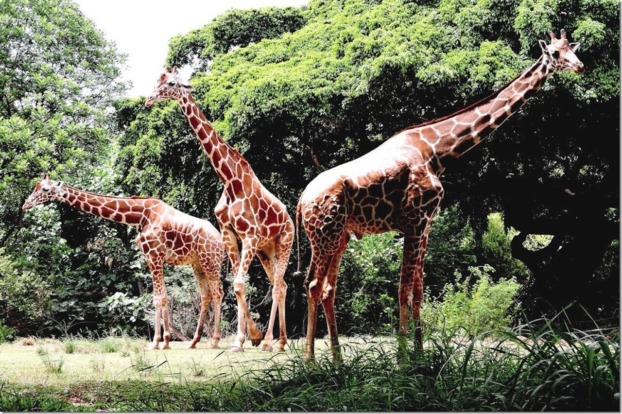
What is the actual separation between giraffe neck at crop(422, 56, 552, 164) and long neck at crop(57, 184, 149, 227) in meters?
3.96

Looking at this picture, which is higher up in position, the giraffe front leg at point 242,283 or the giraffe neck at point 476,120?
the giraffe neck at point 476,120

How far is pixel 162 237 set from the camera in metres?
8.90

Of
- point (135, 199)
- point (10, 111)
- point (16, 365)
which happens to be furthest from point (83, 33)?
point (16, 365)

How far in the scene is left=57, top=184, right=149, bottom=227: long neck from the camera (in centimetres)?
913

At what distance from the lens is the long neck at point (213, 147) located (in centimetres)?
826

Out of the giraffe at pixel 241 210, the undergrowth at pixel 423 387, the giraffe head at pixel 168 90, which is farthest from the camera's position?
the giraffe head at pixel 168 90

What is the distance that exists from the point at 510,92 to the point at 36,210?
32.1 ft

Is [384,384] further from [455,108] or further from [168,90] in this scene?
[455,108]

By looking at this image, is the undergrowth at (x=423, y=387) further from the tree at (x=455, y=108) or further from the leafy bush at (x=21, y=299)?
the leafy bush at (x=21, y=299)

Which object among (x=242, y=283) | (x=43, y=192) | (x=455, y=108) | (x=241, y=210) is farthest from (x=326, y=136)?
(x=43, y=192)

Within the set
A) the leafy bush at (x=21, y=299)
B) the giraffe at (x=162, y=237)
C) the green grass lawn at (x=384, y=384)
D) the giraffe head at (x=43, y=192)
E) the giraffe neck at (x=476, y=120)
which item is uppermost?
the giraffe neck at (x=476, y=120)

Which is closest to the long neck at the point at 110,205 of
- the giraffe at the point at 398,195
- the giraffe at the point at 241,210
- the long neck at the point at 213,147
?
the giraffe at the point at 241,210

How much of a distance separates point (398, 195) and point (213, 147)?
2.61m

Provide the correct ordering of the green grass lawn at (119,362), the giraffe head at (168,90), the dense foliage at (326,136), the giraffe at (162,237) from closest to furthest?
the green grass lawn at (119,362) < the giraffe head at (168,90) < the giraffe at (162,237) < the dense foliage at (326,136)
